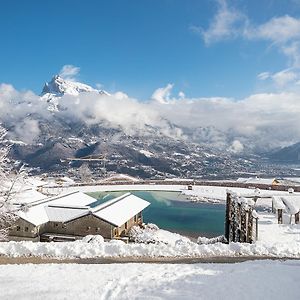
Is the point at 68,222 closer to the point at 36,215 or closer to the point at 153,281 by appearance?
the point at 36,215

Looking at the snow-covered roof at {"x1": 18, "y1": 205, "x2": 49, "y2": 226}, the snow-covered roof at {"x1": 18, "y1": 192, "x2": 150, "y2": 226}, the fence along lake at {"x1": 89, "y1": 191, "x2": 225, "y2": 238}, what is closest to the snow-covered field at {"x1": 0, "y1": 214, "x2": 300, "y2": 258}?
the snow-covered roof at {"x1": 18, "y1": 192, "x2": 150, "y2": 226}

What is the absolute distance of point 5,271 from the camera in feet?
48.3

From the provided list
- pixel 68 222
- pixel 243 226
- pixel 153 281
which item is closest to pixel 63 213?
pixel 68 222

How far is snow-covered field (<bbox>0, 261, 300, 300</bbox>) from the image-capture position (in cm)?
Answer: 1191

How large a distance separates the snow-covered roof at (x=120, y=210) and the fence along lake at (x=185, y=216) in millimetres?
4145

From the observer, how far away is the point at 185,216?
45.8m

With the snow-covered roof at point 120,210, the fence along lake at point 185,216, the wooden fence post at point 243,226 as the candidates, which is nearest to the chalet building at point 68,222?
the snow-covered roof at point 120,210

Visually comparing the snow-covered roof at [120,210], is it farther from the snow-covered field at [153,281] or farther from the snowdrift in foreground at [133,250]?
the snow-covered field at [153,281]

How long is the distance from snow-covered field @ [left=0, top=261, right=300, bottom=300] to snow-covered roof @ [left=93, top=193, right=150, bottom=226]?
16721 mm

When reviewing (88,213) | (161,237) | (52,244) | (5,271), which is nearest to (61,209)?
(88,213)

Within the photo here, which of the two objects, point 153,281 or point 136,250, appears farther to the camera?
point 136,250

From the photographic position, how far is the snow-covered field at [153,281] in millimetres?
11906

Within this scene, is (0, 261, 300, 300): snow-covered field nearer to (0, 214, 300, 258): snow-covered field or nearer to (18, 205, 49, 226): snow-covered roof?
(0, 214, 300, 258): snow-covered field

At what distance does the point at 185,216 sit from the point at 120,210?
1273cm
